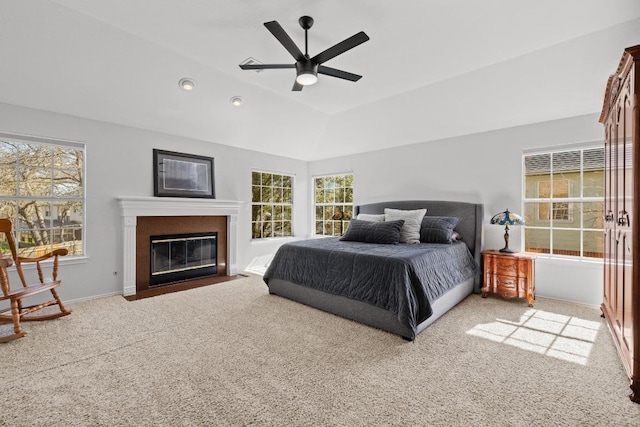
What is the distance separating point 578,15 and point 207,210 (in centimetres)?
490

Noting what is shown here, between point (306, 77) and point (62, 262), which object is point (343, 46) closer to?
point (306, 77)

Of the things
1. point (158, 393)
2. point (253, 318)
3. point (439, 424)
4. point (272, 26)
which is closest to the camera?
point (439, 424)

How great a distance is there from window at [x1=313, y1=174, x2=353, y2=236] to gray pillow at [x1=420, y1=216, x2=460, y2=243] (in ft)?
6.78

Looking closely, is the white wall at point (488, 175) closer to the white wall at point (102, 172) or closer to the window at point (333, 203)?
the window at point (333, 203)

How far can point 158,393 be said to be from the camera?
1.82 meters

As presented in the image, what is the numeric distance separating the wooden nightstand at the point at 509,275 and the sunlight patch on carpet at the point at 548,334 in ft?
1.27

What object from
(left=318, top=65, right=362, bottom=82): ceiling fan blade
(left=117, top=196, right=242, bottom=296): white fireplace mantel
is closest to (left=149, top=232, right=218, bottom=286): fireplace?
(left=117, top=196, right=242, bottom=296): white fireplace mantel

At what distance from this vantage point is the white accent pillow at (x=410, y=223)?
13.0 ft

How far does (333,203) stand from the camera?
636 centimetres

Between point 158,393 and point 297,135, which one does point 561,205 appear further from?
point 158,393

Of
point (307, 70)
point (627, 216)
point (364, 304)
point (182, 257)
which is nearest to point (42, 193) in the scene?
point (182, 257)

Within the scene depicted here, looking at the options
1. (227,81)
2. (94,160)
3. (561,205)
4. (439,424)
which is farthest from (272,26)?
(561,205)

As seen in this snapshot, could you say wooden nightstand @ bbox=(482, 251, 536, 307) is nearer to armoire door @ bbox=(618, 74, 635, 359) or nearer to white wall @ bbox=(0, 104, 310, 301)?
armoire door @ bbox=(618, 74, 635, 359)

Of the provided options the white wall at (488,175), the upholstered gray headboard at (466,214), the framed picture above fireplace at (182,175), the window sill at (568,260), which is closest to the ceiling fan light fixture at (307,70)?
the white wall at (488,175)
